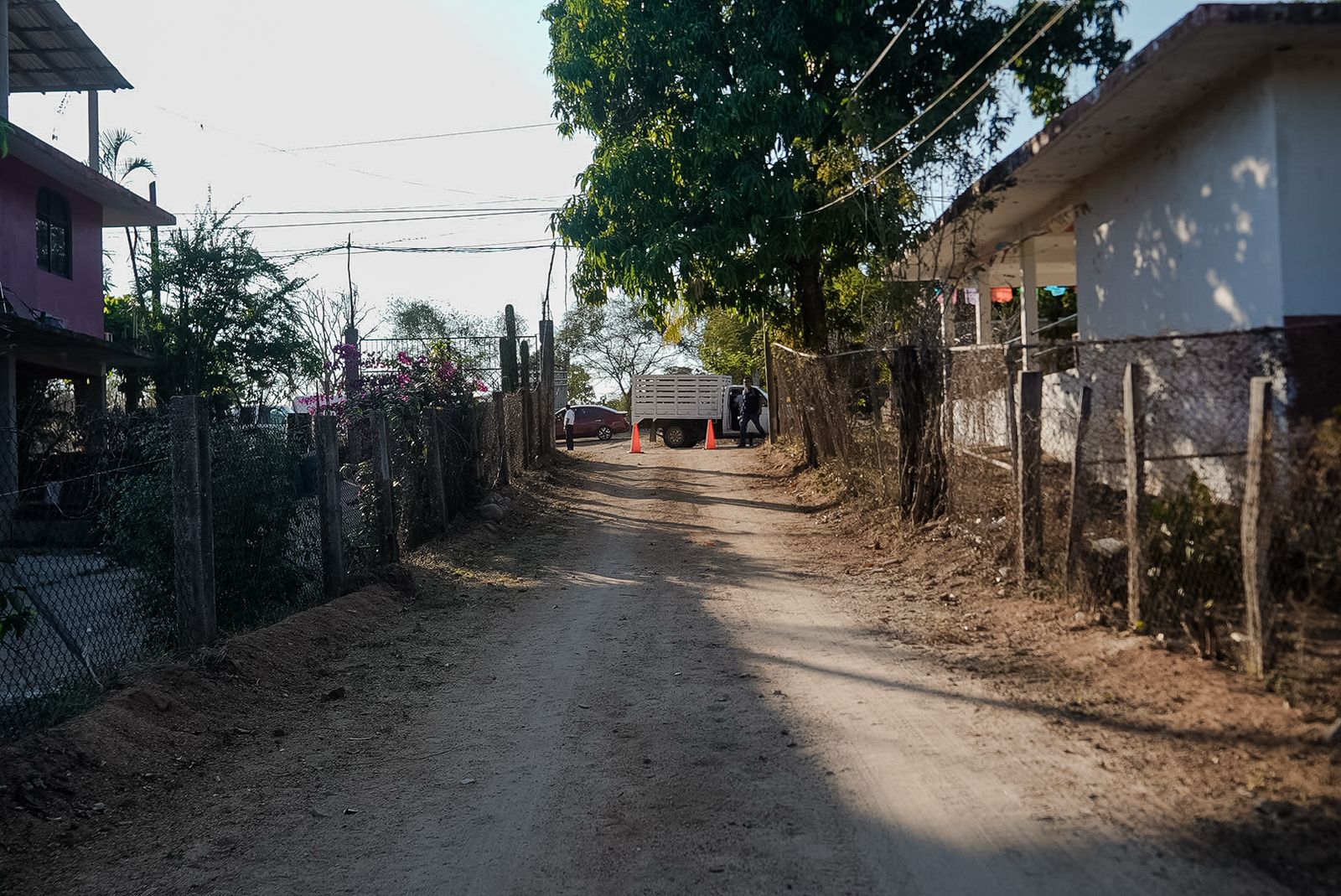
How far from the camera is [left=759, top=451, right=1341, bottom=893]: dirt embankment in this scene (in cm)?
420

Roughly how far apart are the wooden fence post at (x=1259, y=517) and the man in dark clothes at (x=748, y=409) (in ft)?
81.4

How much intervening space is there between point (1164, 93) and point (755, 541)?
687 cm

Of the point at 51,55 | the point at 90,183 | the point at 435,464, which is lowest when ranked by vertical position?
the point at 435,464

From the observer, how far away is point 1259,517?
5.43 meters

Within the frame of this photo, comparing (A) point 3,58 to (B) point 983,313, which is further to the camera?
(B) point 983,313

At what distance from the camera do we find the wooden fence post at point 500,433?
1741cm

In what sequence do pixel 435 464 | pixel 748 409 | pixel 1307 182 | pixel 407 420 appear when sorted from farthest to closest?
pixel 748 409, pixel 435 464, pixel 407 420, pixel 1307 182

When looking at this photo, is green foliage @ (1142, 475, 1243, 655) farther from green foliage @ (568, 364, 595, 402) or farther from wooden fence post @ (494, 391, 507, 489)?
green foliage @ (568, 364, 595, 402)

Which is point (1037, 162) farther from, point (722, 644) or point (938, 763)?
point (938, 763)

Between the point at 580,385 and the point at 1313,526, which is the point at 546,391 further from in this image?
the point at 580,385

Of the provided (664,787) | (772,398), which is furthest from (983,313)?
(664,787)

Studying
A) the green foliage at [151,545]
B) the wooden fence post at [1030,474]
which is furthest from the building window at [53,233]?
the wooden fence post at [1030,474]

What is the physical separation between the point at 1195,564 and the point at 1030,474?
7.44 ft

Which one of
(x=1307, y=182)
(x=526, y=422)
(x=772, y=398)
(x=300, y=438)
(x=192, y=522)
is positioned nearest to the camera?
(x=192, y=522)
